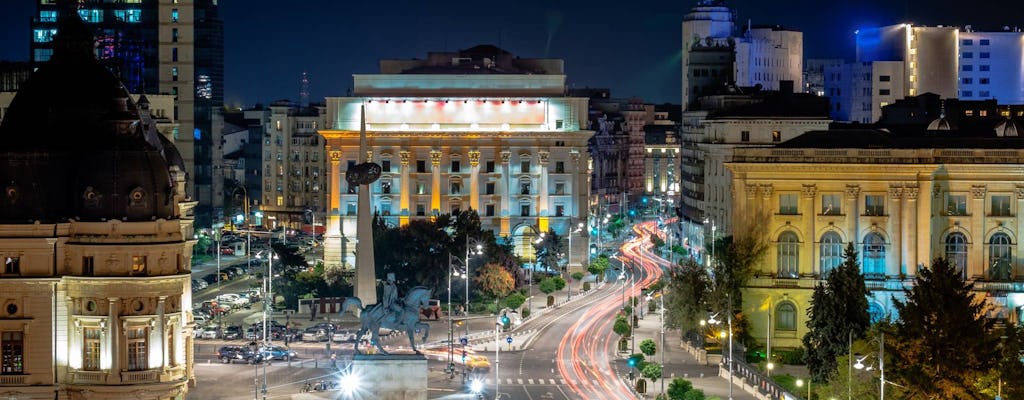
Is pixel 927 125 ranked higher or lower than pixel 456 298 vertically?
higher

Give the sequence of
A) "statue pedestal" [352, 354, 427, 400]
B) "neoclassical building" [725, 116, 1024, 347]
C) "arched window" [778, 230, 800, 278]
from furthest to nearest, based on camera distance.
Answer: "arched window" [778, 230, 800, 278]
"neoclassical building" [725, 116, 1024, 347]
"statue pedestal" [352, 354, 427, 400]

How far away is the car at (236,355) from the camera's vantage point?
14812 centimetres

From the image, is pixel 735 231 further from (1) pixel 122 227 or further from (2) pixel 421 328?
(1) pixel 122 227

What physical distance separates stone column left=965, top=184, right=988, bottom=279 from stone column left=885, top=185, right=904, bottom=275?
13.6 ft

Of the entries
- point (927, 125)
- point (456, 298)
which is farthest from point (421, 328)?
point (927, 125)

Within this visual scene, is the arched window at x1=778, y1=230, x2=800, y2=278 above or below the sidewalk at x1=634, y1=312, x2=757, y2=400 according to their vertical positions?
above

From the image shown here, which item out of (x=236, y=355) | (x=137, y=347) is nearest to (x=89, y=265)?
(x=137, y=347)

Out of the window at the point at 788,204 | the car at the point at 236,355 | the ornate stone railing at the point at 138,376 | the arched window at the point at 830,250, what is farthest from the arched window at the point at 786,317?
the ornate stone railing at the point at 138,376

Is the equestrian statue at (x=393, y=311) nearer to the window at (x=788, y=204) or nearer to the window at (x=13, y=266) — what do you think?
the window at (x=13, y=266)

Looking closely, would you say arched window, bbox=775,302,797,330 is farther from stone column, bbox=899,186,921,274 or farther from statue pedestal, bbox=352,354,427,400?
statue pedestal, bbox=352,354,427,400

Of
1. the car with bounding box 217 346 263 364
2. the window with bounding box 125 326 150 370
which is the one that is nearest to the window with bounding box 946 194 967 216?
the car with bounding box 217 346 263 364

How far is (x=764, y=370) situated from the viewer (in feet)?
465

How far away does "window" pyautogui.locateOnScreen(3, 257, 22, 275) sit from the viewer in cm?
11556

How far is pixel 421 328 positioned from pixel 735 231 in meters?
40.2
